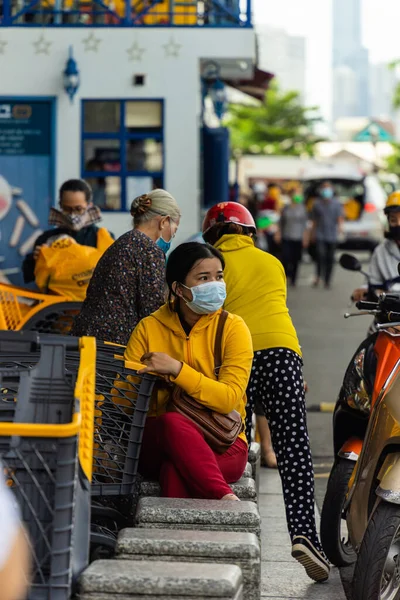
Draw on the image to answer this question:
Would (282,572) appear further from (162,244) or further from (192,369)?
(162,244)

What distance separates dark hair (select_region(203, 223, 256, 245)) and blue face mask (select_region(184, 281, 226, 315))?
0.98 m

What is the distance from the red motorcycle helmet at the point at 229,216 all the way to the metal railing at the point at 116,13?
28.5ft

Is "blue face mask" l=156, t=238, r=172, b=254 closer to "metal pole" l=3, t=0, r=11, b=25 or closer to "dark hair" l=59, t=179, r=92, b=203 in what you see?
"dark hair" l=59, t=179, r=92, b=203

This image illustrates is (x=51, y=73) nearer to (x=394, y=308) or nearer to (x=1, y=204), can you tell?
(x=1, y=204)

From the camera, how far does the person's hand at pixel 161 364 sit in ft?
16.0

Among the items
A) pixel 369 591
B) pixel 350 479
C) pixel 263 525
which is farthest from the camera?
pixel 263 525

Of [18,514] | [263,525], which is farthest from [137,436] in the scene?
[263,525]

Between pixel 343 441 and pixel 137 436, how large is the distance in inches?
60.0

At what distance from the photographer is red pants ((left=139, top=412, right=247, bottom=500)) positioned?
16.1 ft

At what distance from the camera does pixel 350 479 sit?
552 cm

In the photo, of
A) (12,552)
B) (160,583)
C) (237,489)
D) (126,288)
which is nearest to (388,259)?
(126,288)

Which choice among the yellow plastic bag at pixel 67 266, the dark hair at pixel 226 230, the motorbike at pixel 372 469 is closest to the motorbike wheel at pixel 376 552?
the motorbike at pixel 372 469

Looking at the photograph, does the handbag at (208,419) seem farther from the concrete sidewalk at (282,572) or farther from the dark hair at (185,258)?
the concrete sidewalk at (282,572)

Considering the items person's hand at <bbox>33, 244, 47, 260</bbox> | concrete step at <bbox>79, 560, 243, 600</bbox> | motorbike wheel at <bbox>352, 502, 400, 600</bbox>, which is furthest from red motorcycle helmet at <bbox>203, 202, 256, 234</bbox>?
person's hand at <bbox>33, 244, 47, 260</bbox>
